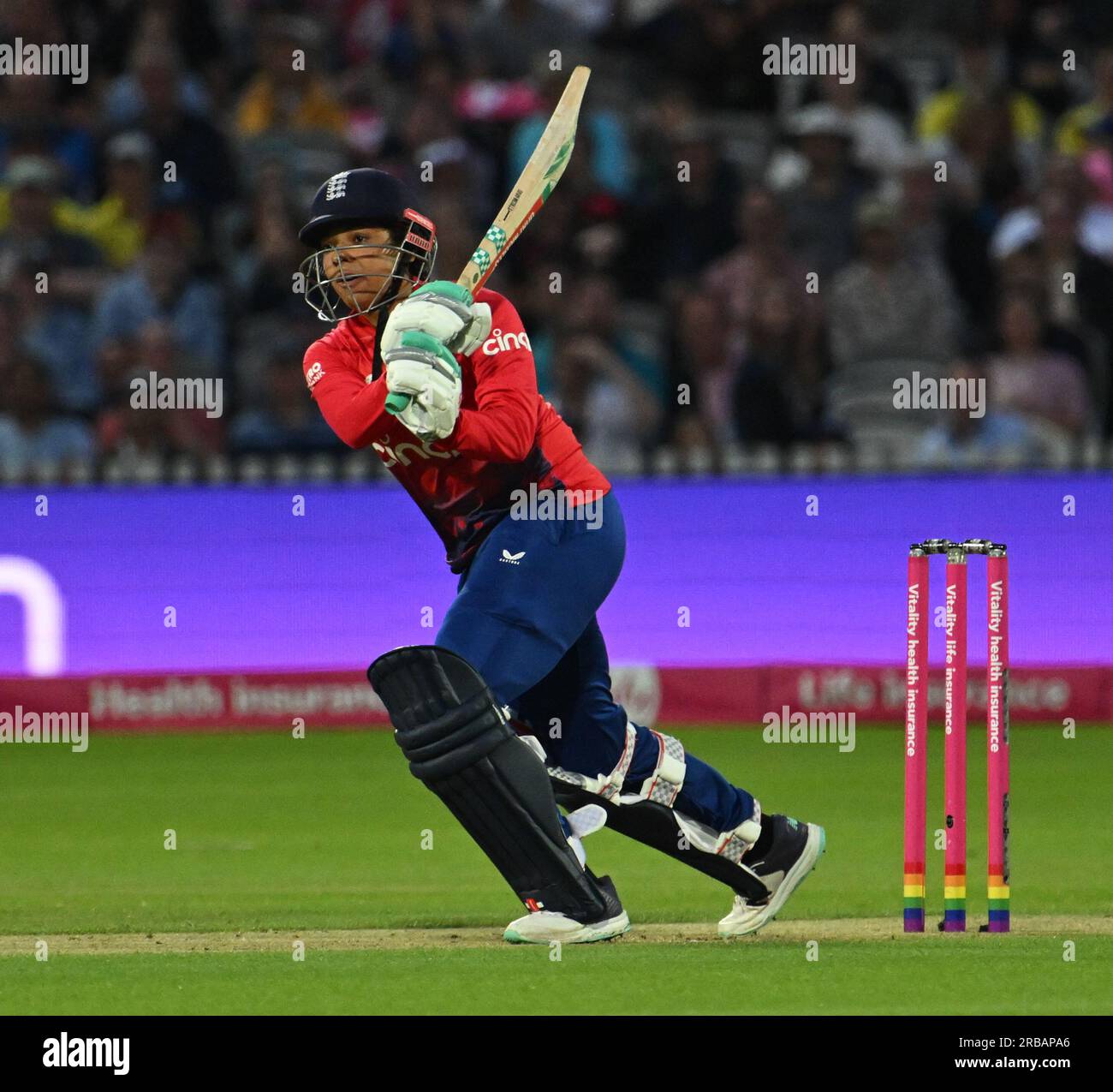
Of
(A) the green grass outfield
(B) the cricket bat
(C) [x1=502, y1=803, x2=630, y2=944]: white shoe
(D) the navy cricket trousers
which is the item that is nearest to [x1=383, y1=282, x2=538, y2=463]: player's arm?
(B) the cricket bat

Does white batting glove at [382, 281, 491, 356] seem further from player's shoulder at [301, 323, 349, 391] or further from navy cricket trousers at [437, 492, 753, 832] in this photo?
navy cricket trousers at [437, 492, 753, 832]

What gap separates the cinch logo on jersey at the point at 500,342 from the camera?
5504 mm

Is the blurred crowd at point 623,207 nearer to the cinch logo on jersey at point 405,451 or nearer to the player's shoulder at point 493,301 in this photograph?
the player's shoulder at point 493,301

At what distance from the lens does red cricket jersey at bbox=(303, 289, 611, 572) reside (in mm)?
5383

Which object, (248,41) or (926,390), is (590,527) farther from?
(248,41)

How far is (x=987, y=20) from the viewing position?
44.4ft

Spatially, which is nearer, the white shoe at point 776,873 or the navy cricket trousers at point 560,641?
the navy cricket trousers at point 560,641

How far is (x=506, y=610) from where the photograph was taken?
5.44 metres

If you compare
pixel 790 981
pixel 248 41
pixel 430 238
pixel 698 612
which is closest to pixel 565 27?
pixel 248 41

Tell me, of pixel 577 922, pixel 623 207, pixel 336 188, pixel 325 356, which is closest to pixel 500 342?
pixel 325 356
